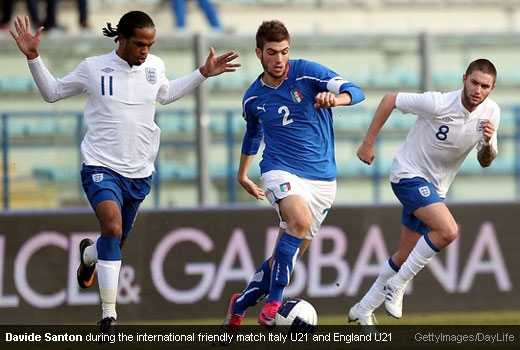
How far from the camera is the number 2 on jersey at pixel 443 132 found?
11203 mm

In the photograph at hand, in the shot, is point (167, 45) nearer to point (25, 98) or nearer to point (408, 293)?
point (25, 98)

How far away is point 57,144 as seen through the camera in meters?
15.0

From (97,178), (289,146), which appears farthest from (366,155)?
(97,178)

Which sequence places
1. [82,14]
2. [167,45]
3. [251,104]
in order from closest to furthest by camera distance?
[251,104] → [167,45] → [82,14]

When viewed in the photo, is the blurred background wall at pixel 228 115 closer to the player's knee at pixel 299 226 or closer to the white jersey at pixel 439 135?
the white jersey at pixel 439 135

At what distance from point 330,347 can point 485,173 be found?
6.53 metres

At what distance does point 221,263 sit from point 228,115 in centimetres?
191

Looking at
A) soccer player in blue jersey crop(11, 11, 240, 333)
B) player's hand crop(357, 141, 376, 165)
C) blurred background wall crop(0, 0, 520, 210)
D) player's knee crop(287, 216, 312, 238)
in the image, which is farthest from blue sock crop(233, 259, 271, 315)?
blurred background wall crop(0, 0, 520, 210)

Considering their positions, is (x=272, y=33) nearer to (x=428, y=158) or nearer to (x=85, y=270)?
(x=428, y=158)

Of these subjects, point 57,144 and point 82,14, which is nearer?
point 57,144

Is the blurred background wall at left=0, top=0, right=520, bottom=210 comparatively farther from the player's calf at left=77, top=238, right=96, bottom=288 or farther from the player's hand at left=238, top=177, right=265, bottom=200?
the player's hand at left=238, top=177, right=265, bottom=200

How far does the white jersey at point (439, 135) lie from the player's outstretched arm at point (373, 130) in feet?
0.28

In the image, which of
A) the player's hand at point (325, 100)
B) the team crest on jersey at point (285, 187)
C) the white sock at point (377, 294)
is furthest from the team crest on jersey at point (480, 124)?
the team crest on jersey at point (285, 187)

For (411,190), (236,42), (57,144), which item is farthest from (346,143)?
(411,190)
